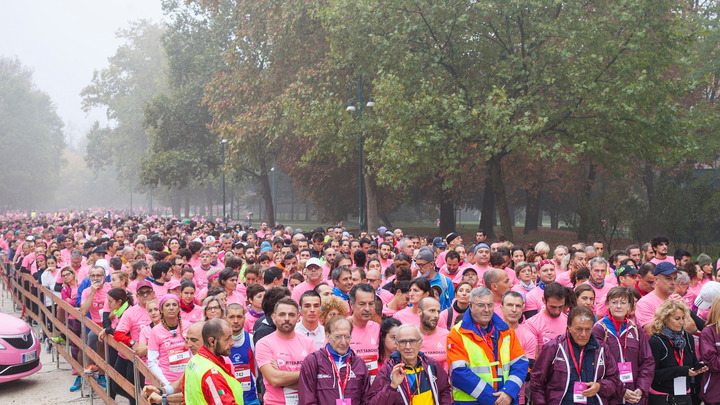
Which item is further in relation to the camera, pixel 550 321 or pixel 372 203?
pixel 372 203

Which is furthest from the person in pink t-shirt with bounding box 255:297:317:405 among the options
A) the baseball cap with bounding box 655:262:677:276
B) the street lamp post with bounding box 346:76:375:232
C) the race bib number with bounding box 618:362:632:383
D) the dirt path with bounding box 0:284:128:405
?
the street lamp post with bounding box 346:76:375:232

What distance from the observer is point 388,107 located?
23672mm

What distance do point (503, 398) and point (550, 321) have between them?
1.54 meters

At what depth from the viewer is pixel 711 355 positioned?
6.36 meters

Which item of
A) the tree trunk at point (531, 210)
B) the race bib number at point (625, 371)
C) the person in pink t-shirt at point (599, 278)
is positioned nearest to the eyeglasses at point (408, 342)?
the race bib number at point (625, 371)

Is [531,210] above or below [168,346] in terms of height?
above

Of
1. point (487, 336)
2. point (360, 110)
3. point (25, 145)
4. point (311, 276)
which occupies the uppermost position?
point (25, 145)

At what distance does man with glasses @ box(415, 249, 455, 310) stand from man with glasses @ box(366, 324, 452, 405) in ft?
11.6

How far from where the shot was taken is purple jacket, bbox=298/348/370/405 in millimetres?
5109

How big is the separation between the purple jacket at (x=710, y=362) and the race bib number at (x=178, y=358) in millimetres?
5371

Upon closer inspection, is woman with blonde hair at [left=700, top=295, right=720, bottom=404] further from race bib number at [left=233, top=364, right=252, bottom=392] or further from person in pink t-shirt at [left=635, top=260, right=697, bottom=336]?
race bib number at [left=233, top=364, right=252, bottom=392]

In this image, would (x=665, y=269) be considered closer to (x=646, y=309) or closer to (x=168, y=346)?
(x=646, y=309)

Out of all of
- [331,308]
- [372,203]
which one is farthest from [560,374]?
[372,203]

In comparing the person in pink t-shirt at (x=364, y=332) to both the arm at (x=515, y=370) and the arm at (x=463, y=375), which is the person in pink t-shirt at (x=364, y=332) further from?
the arm at (x=515, y=370)
